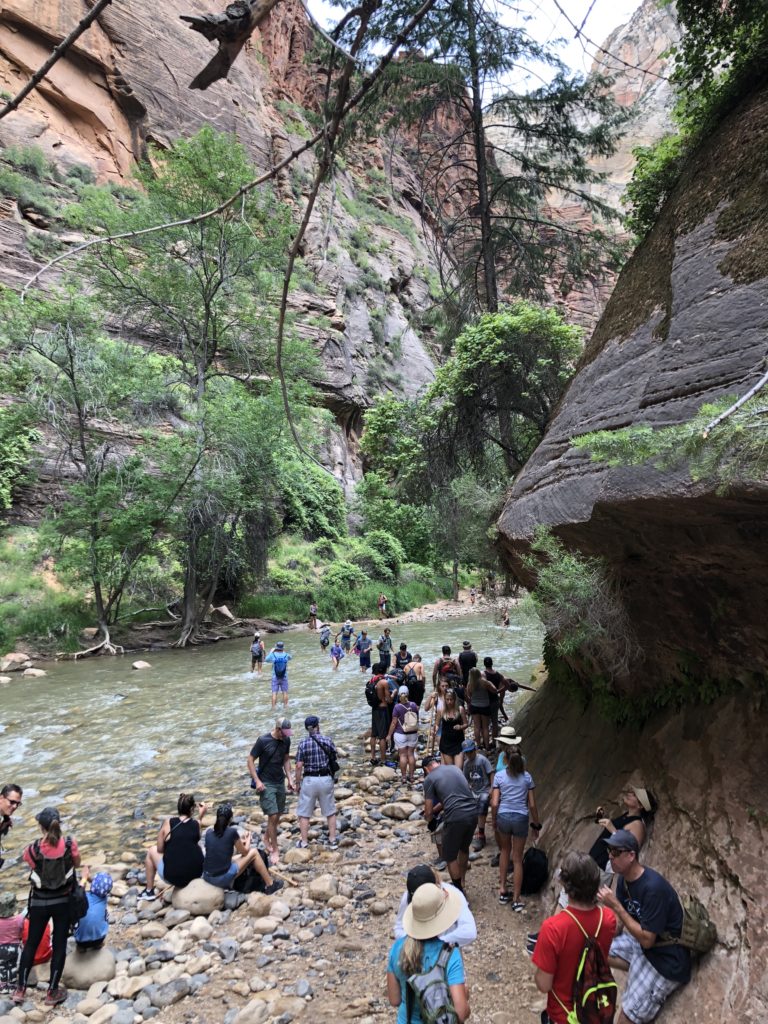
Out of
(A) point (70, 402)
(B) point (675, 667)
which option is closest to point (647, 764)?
(B) point (675, 667)

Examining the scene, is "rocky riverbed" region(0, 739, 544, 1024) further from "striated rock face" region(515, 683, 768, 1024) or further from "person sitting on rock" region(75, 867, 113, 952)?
"striated rock face" region(515, 683, 768, 1024)

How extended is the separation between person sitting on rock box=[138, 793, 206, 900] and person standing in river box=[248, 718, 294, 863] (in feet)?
3.12

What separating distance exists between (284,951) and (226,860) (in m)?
1.19

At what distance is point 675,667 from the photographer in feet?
18.0

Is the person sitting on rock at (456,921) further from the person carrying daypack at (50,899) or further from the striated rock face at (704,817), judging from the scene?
the person carrying daypack at (50,899)

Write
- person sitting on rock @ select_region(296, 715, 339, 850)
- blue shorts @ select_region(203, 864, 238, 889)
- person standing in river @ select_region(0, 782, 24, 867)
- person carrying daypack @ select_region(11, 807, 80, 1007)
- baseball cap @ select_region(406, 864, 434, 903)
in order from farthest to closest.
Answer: person sitting on rock @ select_region(296, 715, 339, 850), blue shorts @ select_region(203, 864, 238, 889), person standing in river @ select_region(0, 782, 24, 867), person carrying daypack @ select_region(11, 807, 80, 1007), baseball cap @ select_region(406, 864, 434, 903)

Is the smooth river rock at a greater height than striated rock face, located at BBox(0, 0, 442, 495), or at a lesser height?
→ lesser

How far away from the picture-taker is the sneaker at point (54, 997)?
466cm

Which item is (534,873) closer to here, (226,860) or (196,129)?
(226,860)

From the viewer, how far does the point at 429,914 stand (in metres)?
3.25

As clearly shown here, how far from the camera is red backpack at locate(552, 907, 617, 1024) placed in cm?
324

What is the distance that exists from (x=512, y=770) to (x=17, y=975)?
15.2 ft

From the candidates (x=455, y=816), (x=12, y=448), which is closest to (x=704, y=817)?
(x=455, y=816)

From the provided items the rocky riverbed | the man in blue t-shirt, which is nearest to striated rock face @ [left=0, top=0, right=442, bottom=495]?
the rocky riverbed
